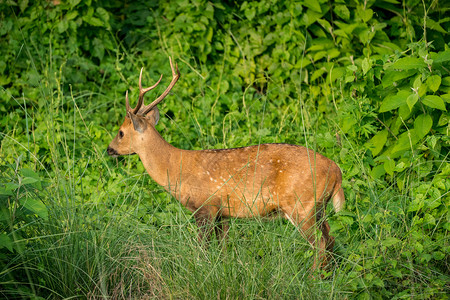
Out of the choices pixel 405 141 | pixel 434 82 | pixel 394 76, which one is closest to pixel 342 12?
pixel 394 76

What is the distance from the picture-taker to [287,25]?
23.4 ft

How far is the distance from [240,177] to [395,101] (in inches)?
52.6

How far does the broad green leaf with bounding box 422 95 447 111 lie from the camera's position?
448cm

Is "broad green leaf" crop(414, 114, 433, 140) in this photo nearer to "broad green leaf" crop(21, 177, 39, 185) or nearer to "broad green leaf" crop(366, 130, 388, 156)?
"broad green leaf" crop(366, 130, 388, 156)

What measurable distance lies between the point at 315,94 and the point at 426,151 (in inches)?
85.0

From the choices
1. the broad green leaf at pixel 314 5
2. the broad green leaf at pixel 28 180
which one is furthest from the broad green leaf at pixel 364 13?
the broad green leaf at pixel 28 180

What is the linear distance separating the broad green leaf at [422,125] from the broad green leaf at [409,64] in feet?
1.26

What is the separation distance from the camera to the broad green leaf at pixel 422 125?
460 centimetres

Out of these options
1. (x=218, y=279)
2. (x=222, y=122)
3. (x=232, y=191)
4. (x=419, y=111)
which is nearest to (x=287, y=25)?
(x=222, y=122)

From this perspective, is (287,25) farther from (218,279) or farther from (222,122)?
(218,279)

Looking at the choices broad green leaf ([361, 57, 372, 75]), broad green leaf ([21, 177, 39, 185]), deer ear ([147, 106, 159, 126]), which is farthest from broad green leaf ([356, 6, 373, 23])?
broad green leaf ([21, 177, 39, 185])

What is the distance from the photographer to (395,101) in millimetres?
4668

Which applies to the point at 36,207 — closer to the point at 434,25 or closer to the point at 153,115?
the point at 153,115

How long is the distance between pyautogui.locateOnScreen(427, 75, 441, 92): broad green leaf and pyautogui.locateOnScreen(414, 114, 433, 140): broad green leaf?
22 cm
